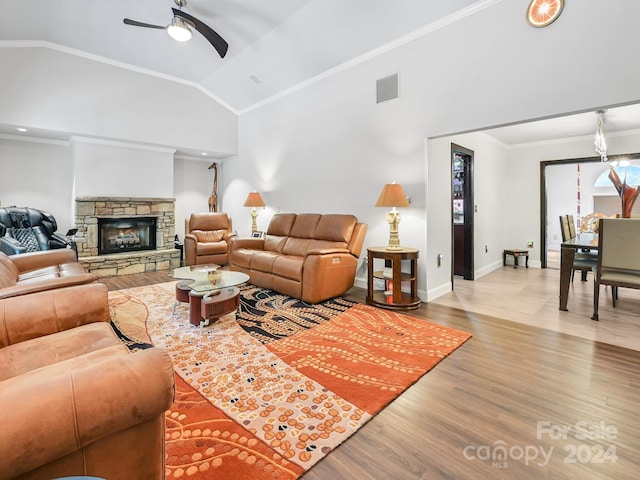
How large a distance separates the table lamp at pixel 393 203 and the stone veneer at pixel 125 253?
4.45 m

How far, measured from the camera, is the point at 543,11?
9.06 feet

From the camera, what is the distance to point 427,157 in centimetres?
370

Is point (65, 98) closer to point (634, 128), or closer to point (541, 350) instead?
point (541, 350)

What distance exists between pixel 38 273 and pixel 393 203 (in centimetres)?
354

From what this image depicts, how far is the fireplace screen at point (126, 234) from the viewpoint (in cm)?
575

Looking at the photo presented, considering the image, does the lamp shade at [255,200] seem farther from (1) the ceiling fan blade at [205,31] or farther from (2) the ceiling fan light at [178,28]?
(2) the ceiling fan light at [178,28]

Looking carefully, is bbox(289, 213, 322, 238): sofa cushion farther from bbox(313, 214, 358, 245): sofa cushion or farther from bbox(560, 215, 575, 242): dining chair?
bbox(560, 215, 575, 242): dining chair

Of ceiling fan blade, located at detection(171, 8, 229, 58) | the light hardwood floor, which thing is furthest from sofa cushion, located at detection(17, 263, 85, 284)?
the light hardwood floor

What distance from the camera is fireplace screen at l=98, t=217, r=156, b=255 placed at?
5.75 metres

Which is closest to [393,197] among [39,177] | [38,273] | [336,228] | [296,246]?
[336,228]

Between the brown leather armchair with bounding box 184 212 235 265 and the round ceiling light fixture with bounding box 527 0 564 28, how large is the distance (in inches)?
207

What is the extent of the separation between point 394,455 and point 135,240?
631 centimetres

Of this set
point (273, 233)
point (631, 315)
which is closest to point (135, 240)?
point (273, 233)

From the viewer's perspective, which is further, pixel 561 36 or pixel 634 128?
pixel 634 128
